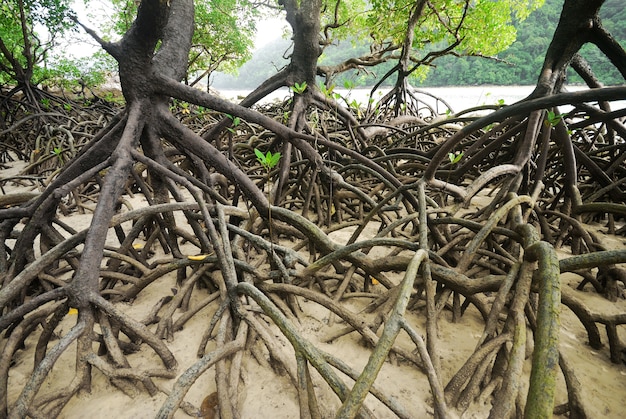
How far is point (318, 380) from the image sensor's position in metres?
1.08

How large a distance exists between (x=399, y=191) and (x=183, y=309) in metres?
1.43

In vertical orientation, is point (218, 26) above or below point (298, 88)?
above

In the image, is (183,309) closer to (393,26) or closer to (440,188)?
(440,188)

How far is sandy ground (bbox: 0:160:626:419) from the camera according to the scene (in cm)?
95

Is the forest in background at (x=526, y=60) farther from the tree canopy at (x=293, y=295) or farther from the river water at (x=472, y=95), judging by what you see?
the tree canopy at (x=293, y=295)

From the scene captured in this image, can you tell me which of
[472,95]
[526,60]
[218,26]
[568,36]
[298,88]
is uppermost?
[526,60]

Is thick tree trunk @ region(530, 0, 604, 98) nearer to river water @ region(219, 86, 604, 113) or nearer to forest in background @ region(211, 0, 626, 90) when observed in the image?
river water @ region(219, 86, 604, 113)

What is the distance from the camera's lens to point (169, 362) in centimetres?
108

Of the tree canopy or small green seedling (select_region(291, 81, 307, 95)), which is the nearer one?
the tree canopy

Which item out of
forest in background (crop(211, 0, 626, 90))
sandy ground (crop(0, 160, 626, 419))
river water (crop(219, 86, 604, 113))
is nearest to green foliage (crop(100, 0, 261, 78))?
river water (crop(219, 86, 604, 113))

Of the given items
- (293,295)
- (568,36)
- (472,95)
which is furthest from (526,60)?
(293,295)

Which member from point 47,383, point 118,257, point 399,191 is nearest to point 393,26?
point 399,191

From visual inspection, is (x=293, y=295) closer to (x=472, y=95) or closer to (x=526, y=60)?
(x=472, y=95)

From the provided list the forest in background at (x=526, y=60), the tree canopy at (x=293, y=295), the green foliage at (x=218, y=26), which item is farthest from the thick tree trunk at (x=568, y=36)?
the forest in background at (x=526, y=60)
